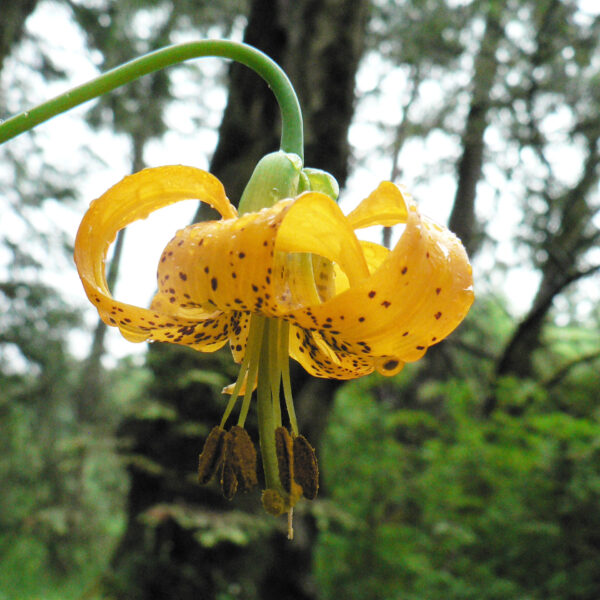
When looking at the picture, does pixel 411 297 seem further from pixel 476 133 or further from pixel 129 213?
pixel 476 133

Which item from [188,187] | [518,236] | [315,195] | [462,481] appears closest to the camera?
[315,195]

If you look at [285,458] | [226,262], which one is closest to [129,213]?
[226,262]

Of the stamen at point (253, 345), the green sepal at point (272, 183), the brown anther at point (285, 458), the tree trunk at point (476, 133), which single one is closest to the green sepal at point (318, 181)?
the green sepal at point (272, 183)

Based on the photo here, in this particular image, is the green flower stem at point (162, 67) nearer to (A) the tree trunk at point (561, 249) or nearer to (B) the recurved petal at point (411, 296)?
(B) the recurved petal at point (411, 296)

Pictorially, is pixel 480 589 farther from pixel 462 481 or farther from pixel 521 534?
pixel 462 481

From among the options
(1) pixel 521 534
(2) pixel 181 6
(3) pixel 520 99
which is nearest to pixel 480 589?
(1) pixel 521 534
